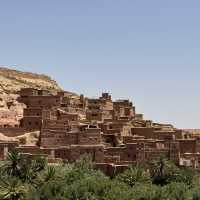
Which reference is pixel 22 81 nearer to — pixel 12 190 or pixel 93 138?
pixel 93 138

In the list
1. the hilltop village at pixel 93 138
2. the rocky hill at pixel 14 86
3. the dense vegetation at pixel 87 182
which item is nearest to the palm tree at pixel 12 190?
the dense vegetation at pixel 87 182

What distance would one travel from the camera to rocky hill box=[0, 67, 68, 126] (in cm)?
4669

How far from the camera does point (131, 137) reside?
44281 millimetres

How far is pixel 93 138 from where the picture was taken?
1688 inches

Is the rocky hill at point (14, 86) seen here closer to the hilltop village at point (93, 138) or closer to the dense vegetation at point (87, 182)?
the hilltop village at point (93, 138)

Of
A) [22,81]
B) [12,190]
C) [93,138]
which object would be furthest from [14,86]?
[12,190]

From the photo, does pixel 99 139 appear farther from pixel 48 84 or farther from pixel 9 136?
pixel 48 84

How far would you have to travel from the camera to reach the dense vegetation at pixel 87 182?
107 feet

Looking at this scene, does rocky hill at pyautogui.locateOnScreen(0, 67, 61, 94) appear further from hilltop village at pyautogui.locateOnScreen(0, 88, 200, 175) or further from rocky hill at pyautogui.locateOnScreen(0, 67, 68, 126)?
hilltop village at pyautogui.locateOnScreen(0, 88, 200, 175)

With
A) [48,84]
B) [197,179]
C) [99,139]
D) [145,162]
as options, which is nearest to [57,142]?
[99,139]

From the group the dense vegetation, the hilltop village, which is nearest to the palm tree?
the dense vegetation

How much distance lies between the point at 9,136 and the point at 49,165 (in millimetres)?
5679

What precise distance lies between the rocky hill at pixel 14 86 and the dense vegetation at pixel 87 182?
23.0 ft

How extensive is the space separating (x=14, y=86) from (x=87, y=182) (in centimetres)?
2679
